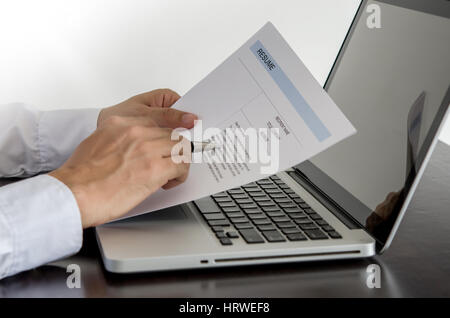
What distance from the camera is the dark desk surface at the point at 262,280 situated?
692 mm

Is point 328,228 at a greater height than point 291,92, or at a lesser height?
lesser

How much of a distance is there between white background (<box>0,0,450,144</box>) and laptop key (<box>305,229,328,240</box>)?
94 cm

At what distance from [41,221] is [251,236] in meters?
0.26

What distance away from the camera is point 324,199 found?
38.4 inches

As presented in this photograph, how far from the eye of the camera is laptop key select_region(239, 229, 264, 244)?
77 cm

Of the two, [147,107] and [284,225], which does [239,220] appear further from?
[147,107]

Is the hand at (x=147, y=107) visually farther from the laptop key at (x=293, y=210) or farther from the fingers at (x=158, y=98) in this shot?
the laptop key at (x=293, y=210)

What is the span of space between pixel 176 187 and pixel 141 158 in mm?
70

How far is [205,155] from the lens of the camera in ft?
2.85

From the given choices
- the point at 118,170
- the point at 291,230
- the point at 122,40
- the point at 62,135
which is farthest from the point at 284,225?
the point at 122,40

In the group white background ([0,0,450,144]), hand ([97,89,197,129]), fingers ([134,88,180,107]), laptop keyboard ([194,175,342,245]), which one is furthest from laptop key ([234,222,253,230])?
white background ([0,0,450,144])

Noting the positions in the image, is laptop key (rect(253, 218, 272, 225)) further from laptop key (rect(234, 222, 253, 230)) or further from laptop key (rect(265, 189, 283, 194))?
laptop key (rect(265, 189, 283, 194))

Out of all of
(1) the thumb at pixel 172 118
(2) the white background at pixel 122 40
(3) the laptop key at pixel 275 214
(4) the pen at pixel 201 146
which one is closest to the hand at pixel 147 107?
(1) the thumb at pixel 172 118
